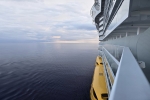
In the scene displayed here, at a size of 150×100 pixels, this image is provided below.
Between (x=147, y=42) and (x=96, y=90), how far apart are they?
7473mm

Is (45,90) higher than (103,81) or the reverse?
the reverse

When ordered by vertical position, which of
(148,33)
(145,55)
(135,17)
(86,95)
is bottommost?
(86,95)

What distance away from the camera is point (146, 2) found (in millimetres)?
4055

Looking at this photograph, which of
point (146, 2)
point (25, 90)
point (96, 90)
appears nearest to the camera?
point (146, 2)

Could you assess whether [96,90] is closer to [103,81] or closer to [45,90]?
[103,81]

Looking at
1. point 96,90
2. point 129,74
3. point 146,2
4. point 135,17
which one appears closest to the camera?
point 129,74

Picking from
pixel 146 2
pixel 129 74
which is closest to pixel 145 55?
pixel 146 2

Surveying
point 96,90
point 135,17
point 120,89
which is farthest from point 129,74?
point 96,90

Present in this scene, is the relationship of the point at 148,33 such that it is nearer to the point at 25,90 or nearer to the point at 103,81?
the point at 103,81

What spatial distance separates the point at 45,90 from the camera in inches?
664

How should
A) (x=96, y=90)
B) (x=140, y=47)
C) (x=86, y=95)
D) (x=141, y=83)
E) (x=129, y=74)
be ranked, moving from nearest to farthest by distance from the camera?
(x=141, y=83)
(x=129, y=74)
(x=140, y=47)
(x=96, y=90)
(x=86, y=95)

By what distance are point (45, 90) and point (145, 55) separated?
52.1ft

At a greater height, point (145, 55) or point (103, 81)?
point (145, 55)

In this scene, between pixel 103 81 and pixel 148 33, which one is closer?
pixel 148 33
